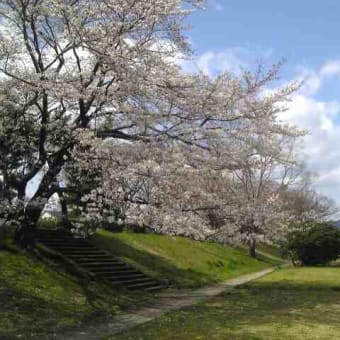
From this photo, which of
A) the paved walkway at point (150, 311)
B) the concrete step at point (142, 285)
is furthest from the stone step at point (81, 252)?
the paved walkway at point (150, 311)

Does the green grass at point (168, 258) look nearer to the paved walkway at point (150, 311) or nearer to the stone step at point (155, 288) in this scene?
the stone step at point (155, 288)

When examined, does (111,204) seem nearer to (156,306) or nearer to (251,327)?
(156,306)

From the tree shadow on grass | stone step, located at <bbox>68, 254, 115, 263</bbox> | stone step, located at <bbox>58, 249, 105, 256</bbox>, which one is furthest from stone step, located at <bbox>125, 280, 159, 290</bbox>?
the tree shadow on grass

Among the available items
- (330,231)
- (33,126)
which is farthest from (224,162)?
(330,231)

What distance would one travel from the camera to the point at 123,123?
48.5ft

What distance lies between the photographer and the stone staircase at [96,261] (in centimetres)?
1759

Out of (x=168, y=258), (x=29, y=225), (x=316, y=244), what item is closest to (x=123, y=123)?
(x=29, y=225)

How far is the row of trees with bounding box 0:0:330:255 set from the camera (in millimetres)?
12688

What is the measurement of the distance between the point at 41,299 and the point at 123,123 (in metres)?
5.20

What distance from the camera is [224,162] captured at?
46.7ft

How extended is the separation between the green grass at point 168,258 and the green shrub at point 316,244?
22.8ft

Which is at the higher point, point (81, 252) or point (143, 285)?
point (81, 252)

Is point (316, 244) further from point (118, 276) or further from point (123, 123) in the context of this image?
point (123, 123)

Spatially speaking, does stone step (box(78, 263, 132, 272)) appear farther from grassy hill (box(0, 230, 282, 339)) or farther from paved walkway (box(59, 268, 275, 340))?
paved walkway (box(59, 268, 275, 340))
